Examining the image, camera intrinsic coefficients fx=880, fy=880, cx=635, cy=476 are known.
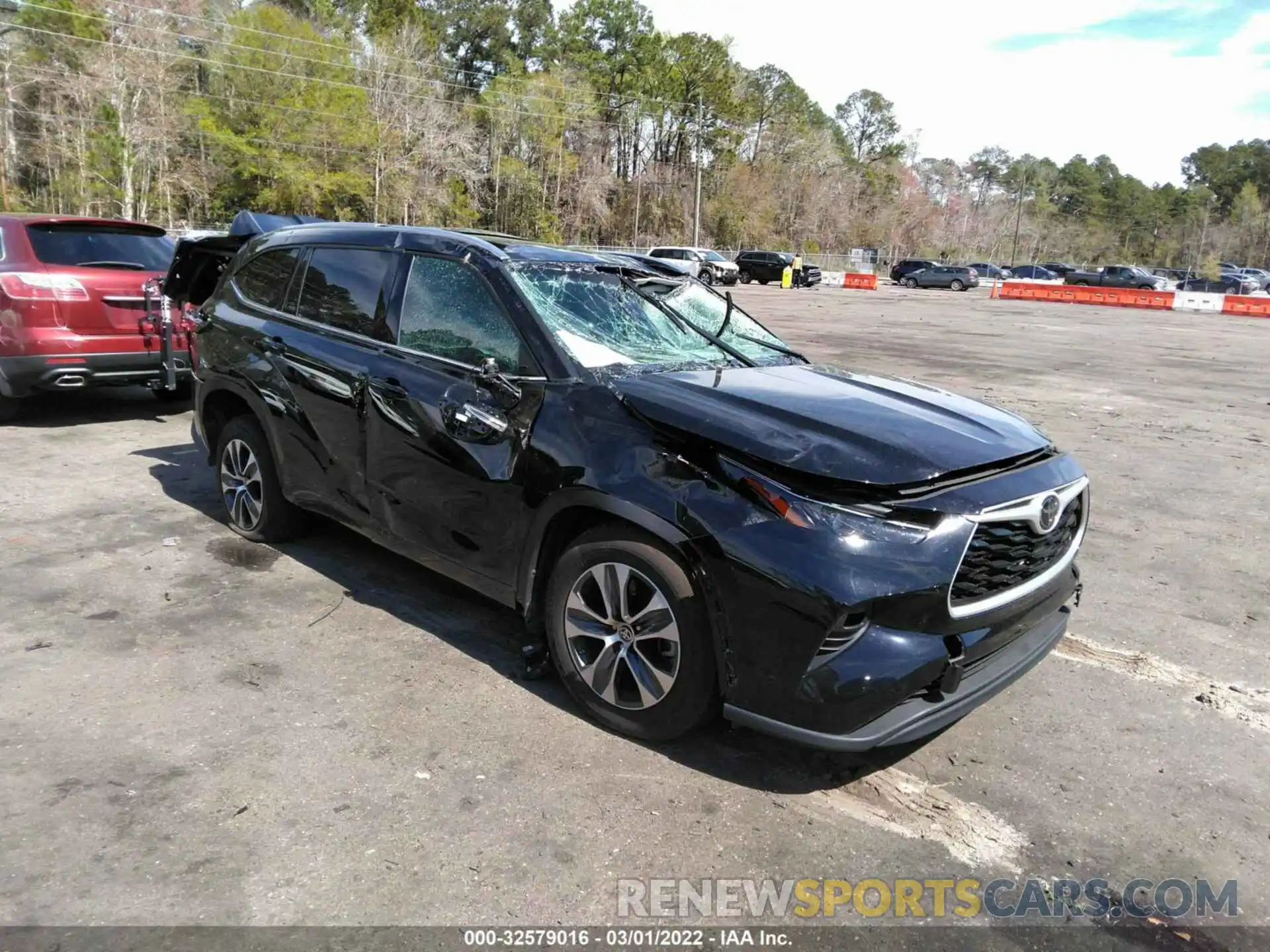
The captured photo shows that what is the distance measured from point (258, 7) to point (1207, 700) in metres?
60.9

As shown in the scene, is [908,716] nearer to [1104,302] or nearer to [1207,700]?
[1207,700]

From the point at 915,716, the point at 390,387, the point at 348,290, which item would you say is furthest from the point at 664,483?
the point at 348,290

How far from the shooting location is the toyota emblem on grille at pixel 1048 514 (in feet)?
10.3

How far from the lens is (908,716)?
2775 mm

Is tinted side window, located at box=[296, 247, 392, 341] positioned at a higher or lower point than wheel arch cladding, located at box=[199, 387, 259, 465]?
higher

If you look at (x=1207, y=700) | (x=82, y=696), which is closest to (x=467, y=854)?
(x=82, y=696)

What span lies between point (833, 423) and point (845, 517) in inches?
20.3

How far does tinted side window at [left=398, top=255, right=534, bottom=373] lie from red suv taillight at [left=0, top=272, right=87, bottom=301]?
4923mm

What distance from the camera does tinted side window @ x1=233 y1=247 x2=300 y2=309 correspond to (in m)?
4.91

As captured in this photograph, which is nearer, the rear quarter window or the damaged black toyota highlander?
the damaged black toyota highlander

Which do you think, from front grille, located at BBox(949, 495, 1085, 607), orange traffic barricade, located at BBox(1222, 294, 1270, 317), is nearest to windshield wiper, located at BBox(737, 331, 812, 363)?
front grille, located at BBox(949, 495, 1085, 607)

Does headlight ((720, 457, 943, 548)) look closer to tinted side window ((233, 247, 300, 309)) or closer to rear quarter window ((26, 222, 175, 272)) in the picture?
tinted side window ((233, 247, 300, 309))

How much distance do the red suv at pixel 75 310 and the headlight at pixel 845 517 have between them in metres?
6.39

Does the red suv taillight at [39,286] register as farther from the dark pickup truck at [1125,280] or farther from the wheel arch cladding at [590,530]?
the dark pickup truck at [1125,280]
